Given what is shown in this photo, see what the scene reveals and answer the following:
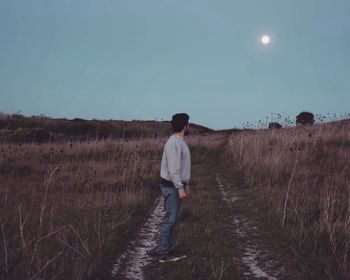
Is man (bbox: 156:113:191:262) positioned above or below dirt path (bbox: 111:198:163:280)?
above

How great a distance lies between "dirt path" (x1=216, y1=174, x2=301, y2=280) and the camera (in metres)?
5.87

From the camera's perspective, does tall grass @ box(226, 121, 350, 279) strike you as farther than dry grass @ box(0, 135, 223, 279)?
Yes

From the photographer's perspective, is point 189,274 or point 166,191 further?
point 166,191

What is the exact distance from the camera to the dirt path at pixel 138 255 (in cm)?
582

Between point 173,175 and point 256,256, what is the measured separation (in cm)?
176

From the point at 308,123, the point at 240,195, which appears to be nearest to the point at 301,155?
the point at 240,195

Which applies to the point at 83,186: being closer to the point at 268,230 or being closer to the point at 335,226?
the point at 268,230

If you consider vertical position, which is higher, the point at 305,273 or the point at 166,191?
the point at 166,191

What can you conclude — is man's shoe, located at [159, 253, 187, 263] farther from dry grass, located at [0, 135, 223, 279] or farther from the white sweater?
the white sweater

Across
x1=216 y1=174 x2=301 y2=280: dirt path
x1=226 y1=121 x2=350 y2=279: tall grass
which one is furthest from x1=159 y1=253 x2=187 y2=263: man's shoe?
x1=226 y1=121 x2=350 y2=279: tall grass

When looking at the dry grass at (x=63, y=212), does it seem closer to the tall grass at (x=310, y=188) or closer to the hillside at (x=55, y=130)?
the tall grass at (x=310, y=188)

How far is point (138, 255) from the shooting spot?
6.69 meters

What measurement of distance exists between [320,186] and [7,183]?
749 cm

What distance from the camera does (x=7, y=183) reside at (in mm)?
11586
